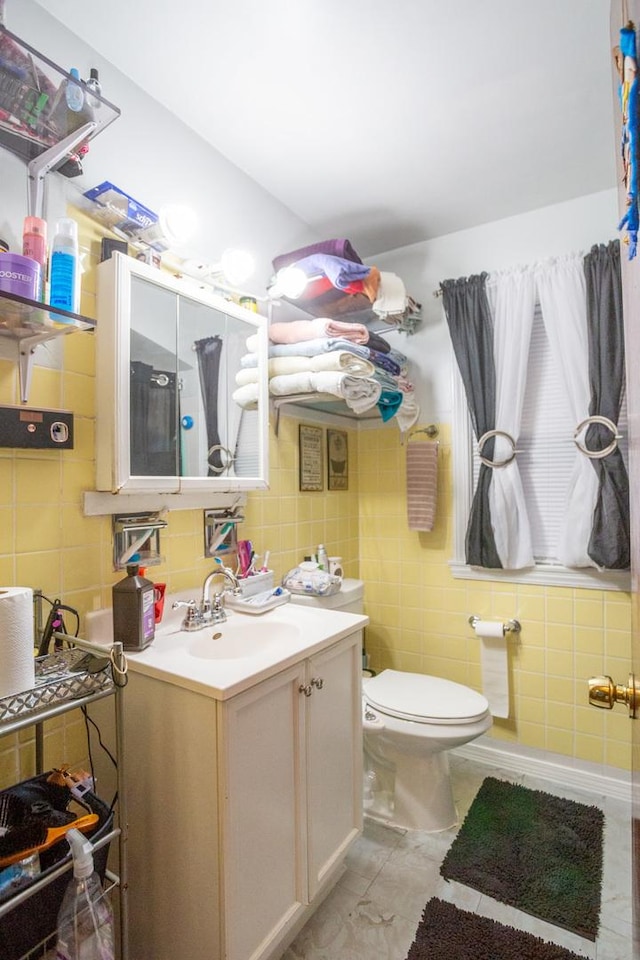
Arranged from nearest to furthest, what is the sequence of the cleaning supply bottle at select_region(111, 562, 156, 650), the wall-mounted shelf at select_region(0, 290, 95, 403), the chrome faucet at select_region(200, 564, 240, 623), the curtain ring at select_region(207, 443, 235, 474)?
1. the wall-mounted shelf at select_region(0, 290, 95, 403)
2. the cleaning supply bottle at select_region(111, 562, 156, 650)
3. the chrome faucet at select_region(200, 564, 240, 623)
4. the curtain ring at select_region(207, 443, 235, 474)

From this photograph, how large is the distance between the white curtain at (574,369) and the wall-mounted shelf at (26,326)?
1.82 meters

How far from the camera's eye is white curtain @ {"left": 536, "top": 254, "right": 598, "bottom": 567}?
1957mm

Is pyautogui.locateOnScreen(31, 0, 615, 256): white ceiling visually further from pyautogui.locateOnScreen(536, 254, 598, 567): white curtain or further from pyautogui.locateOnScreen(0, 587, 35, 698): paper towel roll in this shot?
pyautogui.locateOnScreen(0, 587, 35, 698): paper towel roll

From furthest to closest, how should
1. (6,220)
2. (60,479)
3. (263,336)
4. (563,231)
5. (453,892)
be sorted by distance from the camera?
(563,231)
(263,336)
(453,892)
(60,479)
(6,220)

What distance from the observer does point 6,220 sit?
3.65ft

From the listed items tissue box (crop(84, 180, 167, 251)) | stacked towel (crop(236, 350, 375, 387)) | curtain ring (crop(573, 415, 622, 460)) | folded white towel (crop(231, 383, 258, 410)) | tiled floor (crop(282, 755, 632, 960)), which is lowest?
tiled floor (crop(282, 755, 632, 960))

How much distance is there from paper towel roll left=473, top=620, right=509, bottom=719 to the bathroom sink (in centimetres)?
110

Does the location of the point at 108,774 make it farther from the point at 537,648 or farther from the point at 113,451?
the point at 537,648

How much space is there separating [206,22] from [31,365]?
1.04 meters

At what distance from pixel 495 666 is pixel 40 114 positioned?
8.09ft

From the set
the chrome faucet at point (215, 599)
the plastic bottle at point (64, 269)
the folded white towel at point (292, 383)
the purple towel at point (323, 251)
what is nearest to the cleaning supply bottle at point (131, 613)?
the chrome faucet at point (215, 599)

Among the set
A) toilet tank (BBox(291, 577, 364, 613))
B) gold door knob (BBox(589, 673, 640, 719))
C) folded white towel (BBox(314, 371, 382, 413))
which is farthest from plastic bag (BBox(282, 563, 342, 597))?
gold door knob (BBox(589, 673, 640, 719))

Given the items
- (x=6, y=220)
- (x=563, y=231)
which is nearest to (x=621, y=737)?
(x=563, y=231)

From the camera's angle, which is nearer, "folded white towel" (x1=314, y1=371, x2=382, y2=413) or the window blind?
"folded white towel" (x1=314, y1=371, x2=382, y2=413)
